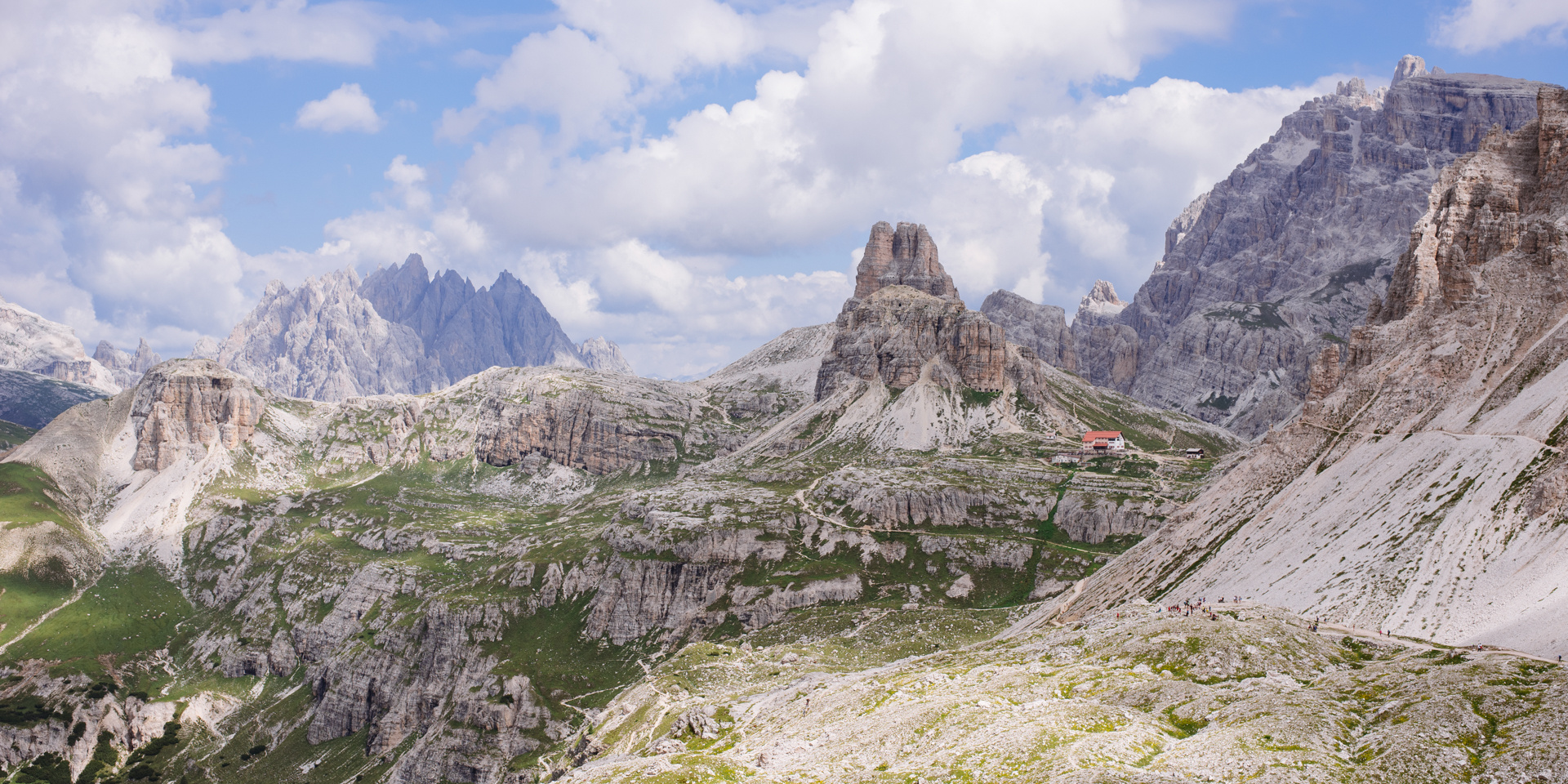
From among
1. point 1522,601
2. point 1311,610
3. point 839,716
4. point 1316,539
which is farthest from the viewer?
point 1316,539

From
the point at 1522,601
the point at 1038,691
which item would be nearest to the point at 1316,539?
the point at 1522,601

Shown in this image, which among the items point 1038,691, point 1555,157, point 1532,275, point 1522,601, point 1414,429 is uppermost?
point 1555,157

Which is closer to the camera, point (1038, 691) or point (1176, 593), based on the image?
point (1038, 691)

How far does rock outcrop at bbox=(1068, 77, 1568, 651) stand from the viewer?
94688 millimetres

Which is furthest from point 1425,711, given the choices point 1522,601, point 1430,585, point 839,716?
point 839,716

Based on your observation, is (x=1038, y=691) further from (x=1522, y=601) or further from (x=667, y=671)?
(x=667, y=671)

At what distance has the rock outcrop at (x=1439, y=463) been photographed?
3728 inches

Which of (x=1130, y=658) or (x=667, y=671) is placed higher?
(x=1130, y=658)

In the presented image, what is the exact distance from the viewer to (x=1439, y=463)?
391 ft

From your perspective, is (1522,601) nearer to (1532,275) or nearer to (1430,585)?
(1430,585)

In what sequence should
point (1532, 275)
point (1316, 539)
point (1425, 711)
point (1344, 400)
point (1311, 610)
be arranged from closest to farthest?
point (1425, 711), point (1311, 610), point (1316, 539), point (1532, 275), point (1344, 400)

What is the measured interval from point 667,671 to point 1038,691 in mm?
90763

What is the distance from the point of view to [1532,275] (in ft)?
465

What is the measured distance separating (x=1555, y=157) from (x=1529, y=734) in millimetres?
156714
